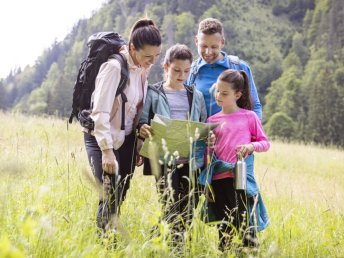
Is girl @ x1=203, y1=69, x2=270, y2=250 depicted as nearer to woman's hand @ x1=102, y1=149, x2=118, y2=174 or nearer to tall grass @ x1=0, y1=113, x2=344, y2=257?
tall grass @ x1=0, y1=113, x2=344, y2=257

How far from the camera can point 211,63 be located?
385 cm

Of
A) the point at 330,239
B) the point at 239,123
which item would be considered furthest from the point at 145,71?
the point at 330,239

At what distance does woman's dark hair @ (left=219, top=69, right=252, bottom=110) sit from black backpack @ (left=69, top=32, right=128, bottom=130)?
792 millimetres

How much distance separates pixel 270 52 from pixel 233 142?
99362mm

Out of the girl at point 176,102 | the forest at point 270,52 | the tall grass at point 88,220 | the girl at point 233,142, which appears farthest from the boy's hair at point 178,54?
the forest at point 270,52

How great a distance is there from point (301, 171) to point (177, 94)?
8355 millimetres

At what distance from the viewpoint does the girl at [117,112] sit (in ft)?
10.2

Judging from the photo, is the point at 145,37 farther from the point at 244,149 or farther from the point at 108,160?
the point at 244,149

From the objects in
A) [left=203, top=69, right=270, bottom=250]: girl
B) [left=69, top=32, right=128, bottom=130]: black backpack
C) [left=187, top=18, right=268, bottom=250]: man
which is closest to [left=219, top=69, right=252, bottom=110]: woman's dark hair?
[left=203, top=69, right=270, bottom=250]: girl

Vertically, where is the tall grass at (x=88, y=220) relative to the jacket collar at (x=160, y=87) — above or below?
below

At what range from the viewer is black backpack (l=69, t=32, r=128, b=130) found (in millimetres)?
3229

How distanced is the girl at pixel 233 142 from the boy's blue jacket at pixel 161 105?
0.18 m

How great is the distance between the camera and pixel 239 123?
353 cm

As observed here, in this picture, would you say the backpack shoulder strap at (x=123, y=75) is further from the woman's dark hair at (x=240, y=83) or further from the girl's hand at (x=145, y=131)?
the woman's dark hair at (x=240, y=83)
